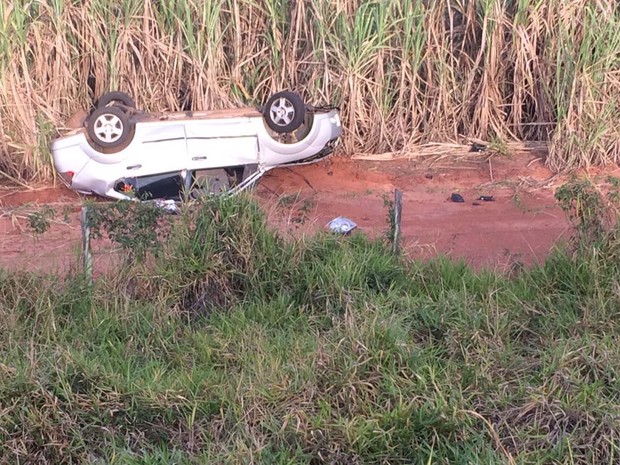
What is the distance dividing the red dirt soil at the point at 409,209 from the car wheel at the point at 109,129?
2.07 ft

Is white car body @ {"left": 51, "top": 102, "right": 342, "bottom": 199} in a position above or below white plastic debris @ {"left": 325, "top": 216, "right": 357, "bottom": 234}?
above

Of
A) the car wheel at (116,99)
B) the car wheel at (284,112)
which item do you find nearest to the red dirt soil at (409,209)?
the car wheel at (284,112)

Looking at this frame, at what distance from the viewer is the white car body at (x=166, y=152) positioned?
687cm

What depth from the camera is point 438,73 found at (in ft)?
27.5

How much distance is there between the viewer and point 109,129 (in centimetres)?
684

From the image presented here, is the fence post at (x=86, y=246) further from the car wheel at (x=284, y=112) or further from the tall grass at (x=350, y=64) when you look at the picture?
the tall grass at (x=350, y=64)

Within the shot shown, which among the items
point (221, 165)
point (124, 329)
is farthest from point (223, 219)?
point (221, 165)

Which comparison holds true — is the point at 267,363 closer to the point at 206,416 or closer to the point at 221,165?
the point at 206,416

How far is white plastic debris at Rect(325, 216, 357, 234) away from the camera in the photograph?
6.08m

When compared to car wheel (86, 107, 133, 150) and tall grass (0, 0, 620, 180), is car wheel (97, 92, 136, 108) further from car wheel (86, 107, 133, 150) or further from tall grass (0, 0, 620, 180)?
car wheel (86, 107, 133, 150)

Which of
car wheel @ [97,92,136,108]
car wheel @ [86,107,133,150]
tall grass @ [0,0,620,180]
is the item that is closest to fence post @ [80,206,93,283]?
car wheel @ [86,107,133,150]

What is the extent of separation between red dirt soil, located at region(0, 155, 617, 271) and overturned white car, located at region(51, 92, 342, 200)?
356 millimetres

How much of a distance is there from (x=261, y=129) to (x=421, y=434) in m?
4.11

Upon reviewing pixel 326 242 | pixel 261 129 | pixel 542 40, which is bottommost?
pixel 326 242
